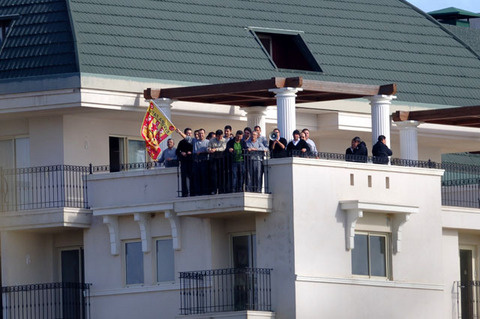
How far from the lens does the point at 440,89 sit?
210ft

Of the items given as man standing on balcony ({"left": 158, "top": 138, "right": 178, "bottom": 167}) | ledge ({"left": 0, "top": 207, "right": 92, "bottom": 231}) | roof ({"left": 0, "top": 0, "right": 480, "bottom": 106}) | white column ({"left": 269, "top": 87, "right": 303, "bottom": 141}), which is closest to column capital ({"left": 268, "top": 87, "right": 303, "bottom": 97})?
white column ({"left": 269, "top": 87, "right": 303, "bottom": 141})

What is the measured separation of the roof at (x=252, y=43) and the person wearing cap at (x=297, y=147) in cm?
596

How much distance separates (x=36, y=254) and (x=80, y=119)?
3929 millimetres

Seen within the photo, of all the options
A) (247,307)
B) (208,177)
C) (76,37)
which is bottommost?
(247,307)

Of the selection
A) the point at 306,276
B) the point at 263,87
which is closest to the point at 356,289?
the point at 306,276

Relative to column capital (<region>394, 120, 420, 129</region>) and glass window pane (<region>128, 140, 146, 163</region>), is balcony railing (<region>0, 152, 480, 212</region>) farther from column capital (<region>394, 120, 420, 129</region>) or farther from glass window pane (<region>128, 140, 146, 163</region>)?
glass window pane (<region>128, 140, 146, 163</region>)

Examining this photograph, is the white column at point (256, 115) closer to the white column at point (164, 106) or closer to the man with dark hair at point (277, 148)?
the white column at point (164, 106)

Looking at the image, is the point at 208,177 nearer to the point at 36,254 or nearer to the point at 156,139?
the point at 156,139

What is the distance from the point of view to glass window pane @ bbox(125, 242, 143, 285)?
5556 cm

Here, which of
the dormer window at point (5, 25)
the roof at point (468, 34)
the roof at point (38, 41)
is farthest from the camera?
the roof at point (468, 34)

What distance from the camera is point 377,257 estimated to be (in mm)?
55219

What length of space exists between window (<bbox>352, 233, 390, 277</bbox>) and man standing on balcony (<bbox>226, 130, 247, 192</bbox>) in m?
3.90

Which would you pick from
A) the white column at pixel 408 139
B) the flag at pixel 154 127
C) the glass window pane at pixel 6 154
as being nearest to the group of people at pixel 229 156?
the flag at pixel 154 127

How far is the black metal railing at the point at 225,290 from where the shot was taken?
5266cm
